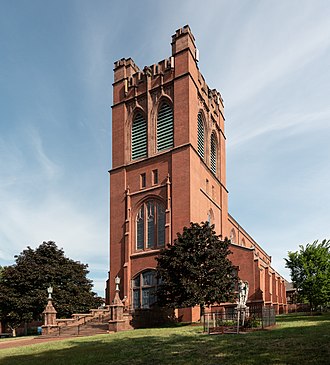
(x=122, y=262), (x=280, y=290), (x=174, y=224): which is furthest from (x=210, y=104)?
(x=280, y=290)

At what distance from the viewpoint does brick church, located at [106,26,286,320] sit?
124ft

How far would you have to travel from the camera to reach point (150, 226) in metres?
39.3

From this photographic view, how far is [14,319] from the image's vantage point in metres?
40.5

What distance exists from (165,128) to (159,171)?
4.33 metres

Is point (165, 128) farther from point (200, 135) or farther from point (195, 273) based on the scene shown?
point (195, 273)

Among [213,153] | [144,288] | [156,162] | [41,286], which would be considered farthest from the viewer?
[213,153]

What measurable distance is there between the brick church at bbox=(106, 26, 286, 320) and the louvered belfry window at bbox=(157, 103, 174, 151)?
10 cm

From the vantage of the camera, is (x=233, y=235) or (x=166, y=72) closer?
(x=166, y=72)

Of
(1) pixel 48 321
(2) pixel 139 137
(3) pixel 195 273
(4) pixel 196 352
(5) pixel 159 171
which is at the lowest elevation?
(1) pixel 48 321

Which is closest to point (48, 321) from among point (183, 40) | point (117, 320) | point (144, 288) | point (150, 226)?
point (117, 320)

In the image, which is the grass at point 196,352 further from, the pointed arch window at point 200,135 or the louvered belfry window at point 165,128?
the pointed arch window at point 200,135

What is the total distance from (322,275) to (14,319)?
28783mm

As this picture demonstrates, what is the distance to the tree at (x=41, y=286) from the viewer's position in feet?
132

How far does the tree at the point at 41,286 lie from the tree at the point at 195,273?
1530 cm
